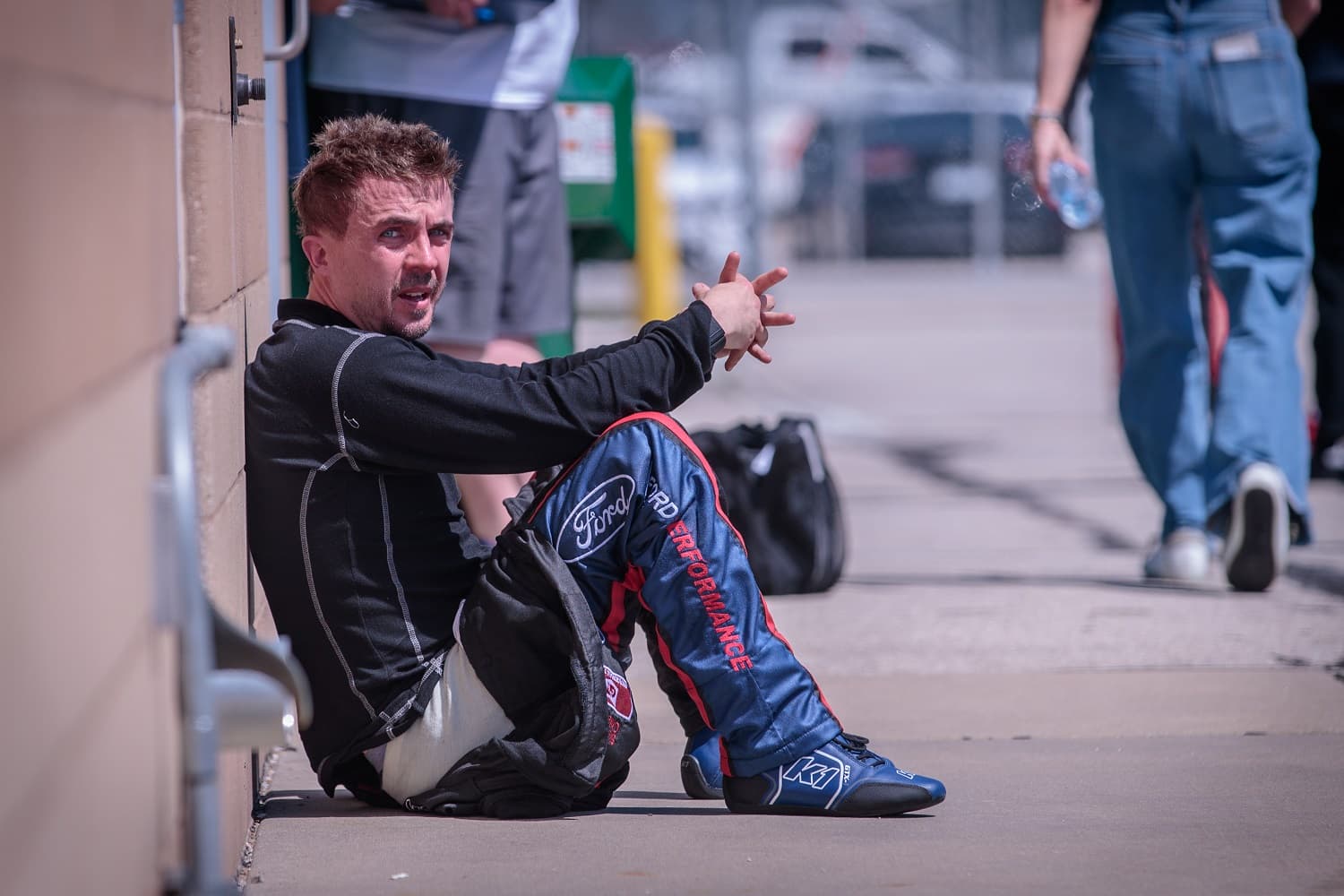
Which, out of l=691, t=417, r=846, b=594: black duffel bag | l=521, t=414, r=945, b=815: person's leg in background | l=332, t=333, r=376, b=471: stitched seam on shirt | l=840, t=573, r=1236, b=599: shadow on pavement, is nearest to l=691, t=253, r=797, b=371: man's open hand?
l=521, t=414, r=945, b=815: person's leg in background

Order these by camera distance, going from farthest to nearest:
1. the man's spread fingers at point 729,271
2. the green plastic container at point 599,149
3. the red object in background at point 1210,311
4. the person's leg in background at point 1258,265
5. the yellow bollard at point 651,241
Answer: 1. the yellow bollard at point 651,241
2. the green plastic container at point 599,149
3. the red object in background at point 1210,311
4. the person's leg in background at point 1258,265
5. the man's spread fingers at point 729,271

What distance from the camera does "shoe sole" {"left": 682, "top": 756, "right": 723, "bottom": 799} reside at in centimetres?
281

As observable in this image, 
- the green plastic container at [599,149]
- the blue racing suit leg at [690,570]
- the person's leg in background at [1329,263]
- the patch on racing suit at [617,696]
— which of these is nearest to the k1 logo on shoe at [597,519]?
the blue racing suit leg at [690,570]

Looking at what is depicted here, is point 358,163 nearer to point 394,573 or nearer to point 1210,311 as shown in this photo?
point 394,573

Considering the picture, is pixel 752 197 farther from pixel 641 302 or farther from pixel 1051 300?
pixel 1051 300

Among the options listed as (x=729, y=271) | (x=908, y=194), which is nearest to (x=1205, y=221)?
(x=729, y=271)

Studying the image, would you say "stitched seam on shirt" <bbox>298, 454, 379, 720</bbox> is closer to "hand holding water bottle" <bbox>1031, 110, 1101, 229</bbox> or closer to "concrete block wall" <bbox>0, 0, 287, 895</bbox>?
"concrete block wall" <bbox>0, 0, 287, 895</bbox>

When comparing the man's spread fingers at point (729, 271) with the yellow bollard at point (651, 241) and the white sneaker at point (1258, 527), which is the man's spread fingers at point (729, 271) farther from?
the yellow bollard at point (651, 241)

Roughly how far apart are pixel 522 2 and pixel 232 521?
1.92 meters

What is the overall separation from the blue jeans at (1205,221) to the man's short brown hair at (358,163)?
232cm

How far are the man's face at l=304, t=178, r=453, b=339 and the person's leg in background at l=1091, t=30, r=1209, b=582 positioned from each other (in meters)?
2.34

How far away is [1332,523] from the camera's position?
5.48m

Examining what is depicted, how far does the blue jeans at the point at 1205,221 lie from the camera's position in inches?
174

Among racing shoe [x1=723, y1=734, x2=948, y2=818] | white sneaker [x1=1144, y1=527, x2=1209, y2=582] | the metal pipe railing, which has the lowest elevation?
white sneaker [x1=1144, y1=527, x2=1209, y2=582]
